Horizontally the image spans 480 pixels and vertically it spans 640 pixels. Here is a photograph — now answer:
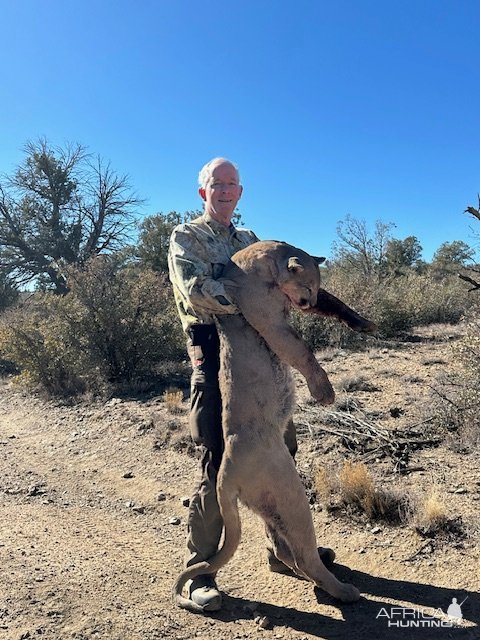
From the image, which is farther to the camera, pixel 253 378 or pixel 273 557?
pixel 273 557

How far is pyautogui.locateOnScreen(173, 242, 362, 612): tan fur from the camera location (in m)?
2.75

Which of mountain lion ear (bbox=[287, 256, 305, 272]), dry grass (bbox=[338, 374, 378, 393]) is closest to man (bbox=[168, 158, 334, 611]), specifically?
mountain lion ear (bbox=[287, 256, 305, 272])

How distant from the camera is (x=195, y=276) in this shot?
2.91 metres

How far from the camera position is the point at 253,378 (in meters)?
2.84

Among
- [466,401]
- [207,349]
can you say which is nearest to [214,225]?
Answer: [207,349]

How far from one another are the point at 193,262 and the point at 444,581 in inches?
103

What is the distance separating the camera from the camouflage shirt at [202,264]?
9.18ft

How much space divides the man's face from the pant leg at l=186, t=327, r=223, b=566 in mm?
761

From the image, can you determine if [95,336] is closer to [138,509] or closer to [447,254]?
[138,509]

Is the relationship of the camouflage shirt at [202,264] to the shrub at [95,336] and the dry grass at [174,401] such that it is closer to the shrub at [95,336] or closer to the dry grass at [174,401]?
the dry grass at [174,401]

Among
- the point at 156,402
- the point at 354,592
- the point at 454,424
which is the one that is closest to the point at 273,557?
the point at 354,592

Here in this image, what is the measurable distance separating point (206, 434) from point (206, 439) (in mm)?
32

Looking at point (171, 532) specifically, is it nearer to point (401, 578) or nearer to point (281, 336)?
point (401, 578)

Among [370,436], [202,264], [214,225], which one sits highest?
[214,225]
